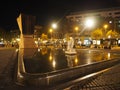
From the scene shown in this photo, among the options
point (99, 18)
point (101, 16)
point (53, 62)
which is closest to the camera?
point (53, 62)

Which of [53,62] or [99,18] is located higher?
[99,18]

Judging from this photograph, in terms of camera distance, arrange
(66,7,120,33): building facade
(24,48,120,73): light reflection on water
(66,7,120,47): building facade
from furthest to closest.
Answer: (66,7,120,33): building facade < (66,7,120,47): building facade < (24,48,120,73): light reflection on water

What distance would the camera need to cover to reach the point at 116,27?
70.3 m

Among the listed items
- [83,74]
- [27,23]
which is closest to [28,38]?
[27,23]

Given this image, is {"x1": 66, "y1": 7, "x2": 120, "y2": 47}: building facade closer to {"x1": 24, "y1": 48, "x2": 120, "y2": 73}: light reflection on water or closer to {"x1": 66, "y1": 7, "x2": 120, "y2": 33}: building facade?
{"x1": 66, "y1": 7, "x2": 120, "y2": 33}: building facade

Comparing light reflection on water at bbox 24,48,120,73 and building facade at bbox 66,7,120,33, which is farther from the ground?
building facade at bbox 66,7,120,33

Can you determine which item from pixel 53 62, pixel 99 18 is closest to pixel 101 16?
pixel 99 18

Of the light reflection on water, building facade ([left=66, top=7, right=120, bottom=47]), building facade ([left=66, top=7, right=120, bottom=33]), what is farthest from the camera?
building facade ([left=66, top=7, right=120, bottom=33])

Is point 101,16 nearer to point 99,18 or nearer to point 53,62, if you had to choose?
point 99,18

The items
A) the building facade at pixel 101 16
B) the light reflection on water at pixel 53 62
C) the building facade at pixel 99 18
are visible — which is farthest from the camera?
the building facade at pixel 101 16

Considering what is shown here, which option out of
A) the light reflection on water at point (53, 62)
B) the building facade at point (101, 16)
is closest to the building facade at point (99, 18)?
the building facade at point (101, 16)

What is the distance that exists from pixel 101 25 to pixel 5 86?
220 ft

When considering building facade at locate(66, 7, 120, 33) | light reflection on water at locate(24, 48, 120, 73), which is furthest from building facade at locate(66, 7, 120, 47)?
light reflection on water at locate(24, 48, 120, 73)

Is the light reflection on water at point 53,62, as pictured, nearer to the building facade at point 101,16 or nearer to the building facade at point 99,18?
the building facade at point 99,18
